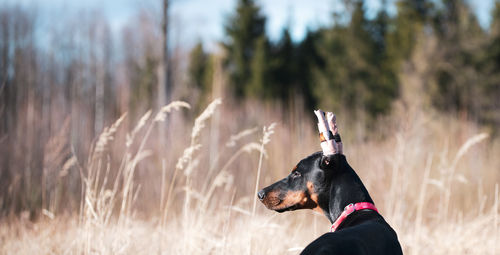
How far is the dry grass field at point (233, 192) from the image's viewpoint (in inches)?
119

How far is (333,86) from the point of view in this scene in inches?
647

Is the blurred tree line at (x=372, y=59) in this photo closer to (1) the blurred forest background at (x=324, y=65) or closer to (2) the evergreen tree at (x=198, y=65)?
(1) the blurred forest background at (x=324, y=65)

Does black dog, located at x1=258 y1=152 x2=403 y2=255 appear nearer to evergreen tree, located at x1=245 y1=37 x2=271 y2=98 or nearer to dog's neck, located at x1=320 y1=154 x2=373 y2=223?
dog's neck, located at x1=320 y1=154 x2=373 y2=223

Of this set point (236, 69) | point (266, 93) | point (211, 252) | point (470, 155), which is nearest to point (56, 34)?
point (236, 69)

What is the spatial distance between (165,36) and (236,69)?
9.60m

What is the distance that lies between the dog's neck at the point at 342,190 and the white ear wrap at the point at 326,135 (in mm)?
45

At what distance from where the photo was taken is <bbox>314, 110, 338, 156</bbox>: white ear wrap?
233 cm

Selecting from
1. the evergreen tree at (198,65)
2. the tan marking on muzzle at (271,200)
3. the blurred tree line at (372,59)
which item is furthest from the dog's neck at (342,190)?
the evergreen tree at (198,65)

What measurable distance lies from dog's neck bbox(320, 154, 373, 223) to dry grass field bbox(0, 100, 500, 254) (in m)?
0.34

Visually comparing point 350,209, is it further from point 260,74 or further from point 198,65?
point 198,65

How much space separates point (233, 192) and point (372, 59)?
14467 mm

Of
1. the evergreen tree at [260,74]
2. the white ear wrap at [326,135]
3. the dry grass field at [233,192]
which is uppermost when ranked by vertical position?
the evergreen tree at [260,74]

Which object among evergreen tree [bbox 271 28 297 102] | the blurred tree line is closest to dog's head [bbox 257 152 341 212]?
the blurred tree line

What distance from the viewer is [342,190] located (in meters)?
2.40
